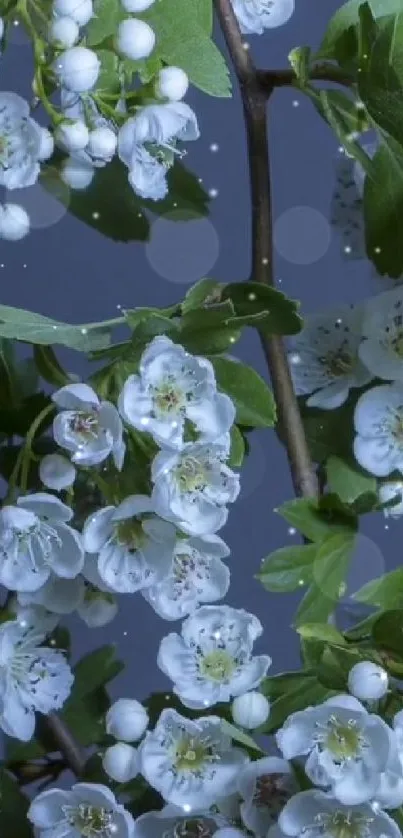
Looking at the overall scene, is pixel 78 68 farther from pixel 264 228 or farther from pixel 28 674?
pixel 28 674

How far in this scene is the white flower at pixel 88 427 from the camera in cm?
60

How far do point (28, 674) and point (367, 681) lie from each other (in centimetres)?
19

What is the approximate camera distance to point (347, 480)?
0.74 metres

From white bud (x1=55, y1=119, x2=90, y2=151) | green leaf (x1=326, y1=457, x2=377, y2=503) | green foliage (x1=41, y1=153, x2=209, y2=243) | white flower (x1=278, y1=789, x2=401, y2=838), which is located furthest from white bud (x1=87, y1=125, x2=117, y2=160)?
white flower (x1=278, y1=789, x2=401, y2=838)

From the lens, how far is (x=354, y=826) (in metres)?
0.62

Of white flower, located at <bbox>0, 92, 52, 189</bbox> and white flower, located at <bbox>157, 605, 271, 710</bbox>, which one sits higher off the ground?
white flower, located at <bbox>0, 92, 52, 189</bbox>

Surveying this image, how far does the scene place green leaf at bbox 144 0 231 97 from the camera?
70 centimetres

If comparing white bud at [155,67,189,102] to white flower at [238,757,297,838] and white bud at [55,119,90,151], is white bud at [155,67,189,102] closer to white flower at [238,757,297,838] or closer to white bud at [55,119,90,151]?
white bud at [55,119,90,151]

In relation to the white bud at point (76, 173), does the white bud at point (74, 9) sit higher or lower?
higher

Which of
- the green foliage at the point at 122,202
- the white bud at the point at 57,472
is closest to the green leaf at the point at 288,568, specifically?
the white bud at the point at 57,472

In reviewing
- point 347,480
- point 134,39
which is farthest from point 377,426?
point 134,39

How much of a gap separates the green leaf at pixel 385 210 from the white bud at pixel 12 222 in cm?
18

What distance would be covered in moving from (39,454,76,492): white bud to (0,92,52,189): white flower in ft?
0.49

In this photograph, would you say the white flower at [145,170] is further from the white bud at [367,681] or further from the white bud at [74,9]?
the white bud at [367,681]
